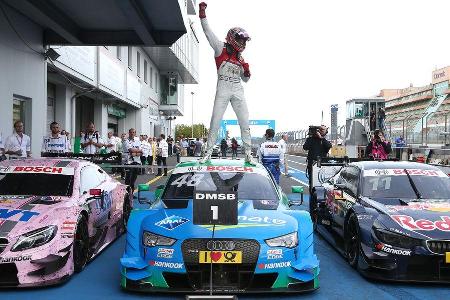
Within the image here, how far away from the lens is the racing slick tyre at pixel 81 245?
227 inches

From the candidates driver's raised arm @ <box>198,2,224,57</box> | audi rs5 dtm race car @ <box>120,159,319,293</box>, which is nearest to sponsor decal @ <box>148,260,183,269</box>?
audi rs5 dtm race car @ <box>120,159,319,293</box>

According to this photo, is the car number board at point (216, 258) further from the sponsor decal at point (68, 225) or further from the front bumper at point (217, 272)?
the sponsor decal at point (68, 225)

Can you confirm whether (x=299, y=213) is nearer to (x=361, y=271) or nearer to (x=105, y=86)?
(x=361, y=271)

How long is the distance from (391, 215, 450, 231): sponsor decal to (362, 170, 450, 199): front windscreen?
38.3 inches

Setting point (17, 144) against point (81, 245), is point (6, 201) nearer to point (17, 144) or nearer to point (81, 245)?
point (81, 245)

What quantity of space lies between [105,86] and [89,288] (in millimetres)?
18096

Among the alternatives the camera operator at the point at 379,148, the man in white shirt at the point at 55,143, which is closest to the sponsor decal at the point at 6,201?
the man in white shirt at the point at 55,143

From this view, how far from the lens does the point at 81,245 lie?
5.96 metres

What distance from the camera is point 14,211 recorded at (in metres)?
5.50

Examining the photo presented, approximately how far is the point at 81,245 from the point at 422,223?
387 cm

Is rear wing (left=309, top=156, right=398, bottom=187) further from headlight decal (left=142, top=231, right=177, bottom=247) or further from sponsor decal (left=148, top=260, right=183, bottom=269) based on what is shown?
sponsor decal (left=148, top=260, right=183, bottom=269)

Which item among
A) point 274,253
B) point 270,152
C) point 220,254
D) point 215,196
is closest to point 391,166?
point 274,253

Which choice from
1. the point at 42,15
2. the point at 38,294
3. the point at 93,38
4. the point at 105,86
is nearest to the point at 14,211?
the point at 38,294

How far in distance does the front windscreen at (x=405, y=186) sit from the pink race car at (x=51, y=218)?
11.8ft
